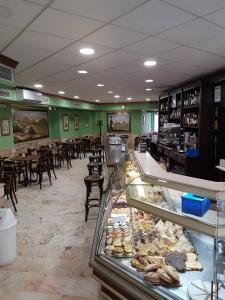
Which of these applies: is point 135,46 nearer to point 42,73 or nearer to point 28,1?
point 28,1

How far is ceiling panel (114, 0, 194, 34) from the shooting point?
77.3 inches

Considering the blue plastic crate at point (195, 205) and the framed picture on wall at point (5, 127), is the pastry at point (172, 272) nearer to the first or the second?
the blue plastic crate at point (195, 205)

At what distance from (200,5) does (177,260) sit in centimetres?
210

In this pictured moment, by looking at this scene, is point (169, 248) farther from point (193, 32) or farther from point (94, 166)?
point (94, 166)

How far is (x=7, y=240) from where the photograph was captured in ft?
9.96

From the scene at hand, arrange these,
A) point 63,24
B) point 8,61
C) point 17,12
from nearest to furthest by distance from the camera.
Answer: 1. point 17,12
2. point 63,24
3. point 8,61

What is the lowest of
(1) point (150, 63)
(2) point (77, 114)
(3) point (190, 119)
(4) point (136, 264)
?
(4) point (136, 264)

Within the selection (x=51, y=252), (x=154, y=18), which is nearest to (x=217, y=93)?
(x=154, y=18)

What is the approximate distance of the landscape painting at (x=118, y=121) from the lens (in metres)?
14.4

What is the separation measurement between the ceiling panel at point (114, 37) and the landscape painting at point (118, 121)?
11.4m

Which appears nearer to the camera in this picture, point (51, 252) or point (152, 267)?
point (152, 267)

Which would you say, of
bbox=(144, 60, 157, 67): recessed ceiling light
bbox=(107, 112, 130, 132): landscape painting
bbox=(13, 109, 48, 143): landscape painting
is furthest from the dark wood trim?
bbox=(107, 112, 130, 132): landscape painting

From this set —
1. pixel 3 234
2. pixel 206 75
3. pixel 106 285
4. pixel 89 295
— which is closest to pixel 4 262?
pixel 3 234

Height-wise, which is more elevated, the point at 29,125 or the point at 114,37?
the point at 114,37
